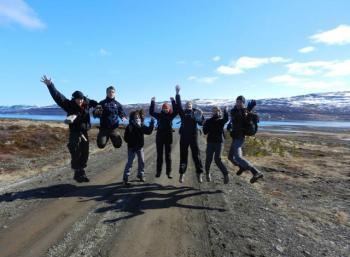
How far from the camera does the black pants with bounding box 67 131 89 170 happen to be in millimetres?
11750

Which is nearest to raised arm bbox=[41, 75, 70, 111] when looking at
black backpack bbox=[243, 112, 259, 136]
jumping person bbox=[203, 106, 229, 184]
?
jumping person bbox=[203, 106, 229, 184]

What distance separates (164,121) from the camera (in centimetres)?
1228

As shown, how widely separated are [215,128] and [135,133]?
2.47m

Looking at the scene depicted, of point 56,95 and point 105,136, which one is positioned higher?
point 56,95

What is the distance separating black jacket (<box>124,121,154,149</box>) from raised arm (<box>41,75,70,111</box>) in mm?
1990

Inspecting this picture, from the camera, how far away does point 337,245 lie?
8.45m

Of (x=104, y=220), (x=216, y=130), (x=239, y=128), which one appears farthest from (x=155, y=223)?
(x=216, y=130)

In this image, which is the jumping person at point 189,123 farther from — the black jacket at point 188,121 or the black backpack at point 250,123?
the black backpack at point 250,123

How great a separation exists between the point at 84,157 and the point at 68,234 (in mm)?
4724

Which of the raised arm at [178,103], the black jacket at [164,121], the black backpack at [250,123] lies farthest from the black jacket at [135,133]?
the black backpack at [250,123]

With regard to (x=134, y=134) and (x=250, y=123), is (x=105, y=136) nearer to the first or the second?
(x=134, y=134)

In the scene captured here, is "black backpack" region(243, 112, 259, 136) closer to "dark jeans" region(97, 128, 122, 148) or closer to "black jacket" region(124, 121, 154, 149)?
"black jacket" region(124, 121, 154, 149)

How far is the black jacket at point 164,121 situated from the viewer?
12.3 metres

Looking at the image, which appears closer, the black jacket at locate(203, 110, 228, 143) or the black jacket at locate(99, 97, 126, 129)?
the black jacket at locate(99, 97, 126, 129)
